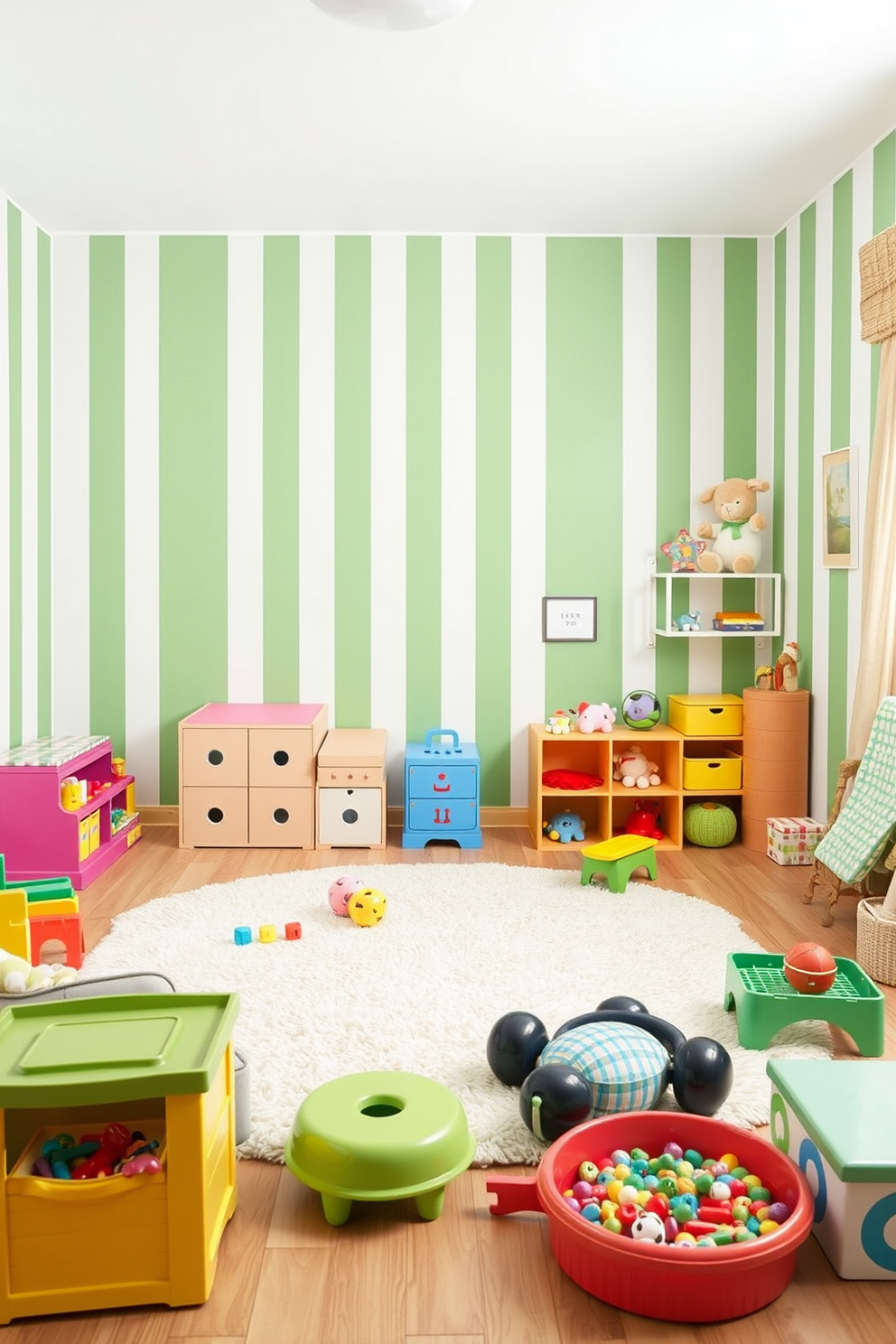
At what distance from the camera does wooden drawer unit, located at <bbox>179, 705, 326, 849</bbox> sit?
15.9ft

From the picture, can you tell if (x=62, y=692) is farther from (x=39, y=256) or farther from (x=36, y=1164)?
(x=36, y=1164)

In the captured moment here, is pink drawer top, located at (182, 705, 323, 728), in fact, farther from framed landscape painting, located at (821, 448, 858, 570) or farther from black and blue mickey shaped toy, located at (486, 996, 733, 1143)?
black and blue mickey shaped toy, located at (486, 996, 733, 1143)

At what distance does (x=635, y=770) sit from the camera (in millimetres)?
5035

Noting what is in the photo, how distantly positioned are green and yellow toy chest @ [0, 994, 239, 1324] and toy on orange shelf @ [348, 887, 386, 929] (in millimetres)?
1848

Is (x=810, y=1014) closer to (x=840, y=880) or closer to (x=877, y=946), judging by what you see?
(x=877, y=946)

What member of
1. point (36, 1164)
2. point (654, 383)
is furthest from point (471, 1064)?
point (654, 383)

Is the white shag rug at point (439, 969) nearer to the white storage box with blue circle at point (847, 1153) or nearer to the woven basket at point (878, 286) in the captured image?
the white storage box with blue circle at point (847, 1153)

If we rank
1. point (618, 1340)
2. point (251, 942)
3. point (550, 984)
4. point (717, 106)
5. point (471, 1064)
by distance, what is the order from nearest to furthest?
1. point (618, 1340)
2. point (471, 1064)
3. point (550, 984)
4. point (251, 942)
5. point (717, 106)

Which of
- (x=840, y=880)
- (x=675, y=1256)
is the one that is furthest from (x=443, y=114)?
(x=675, y=1256)

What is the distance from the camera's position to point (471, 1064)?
2672 millimetres

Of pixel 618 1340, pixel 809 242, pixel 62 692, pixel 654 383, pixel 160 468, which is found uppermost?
pixel 809 242

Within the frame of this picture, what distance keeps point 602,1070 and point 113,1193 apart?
101 centimetres

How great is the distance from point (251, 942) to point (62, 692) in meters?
2.28

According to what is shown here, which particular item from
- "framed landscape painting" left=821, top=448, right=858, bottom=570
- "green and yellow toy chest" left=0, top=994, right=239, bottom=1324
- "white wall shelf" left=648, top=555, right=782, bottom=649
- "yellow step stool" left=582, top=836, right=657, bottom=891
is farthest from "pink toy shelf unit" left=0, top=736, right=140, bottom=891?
"framed landscape painting" left=821, top=448, right=858, bottom=570
